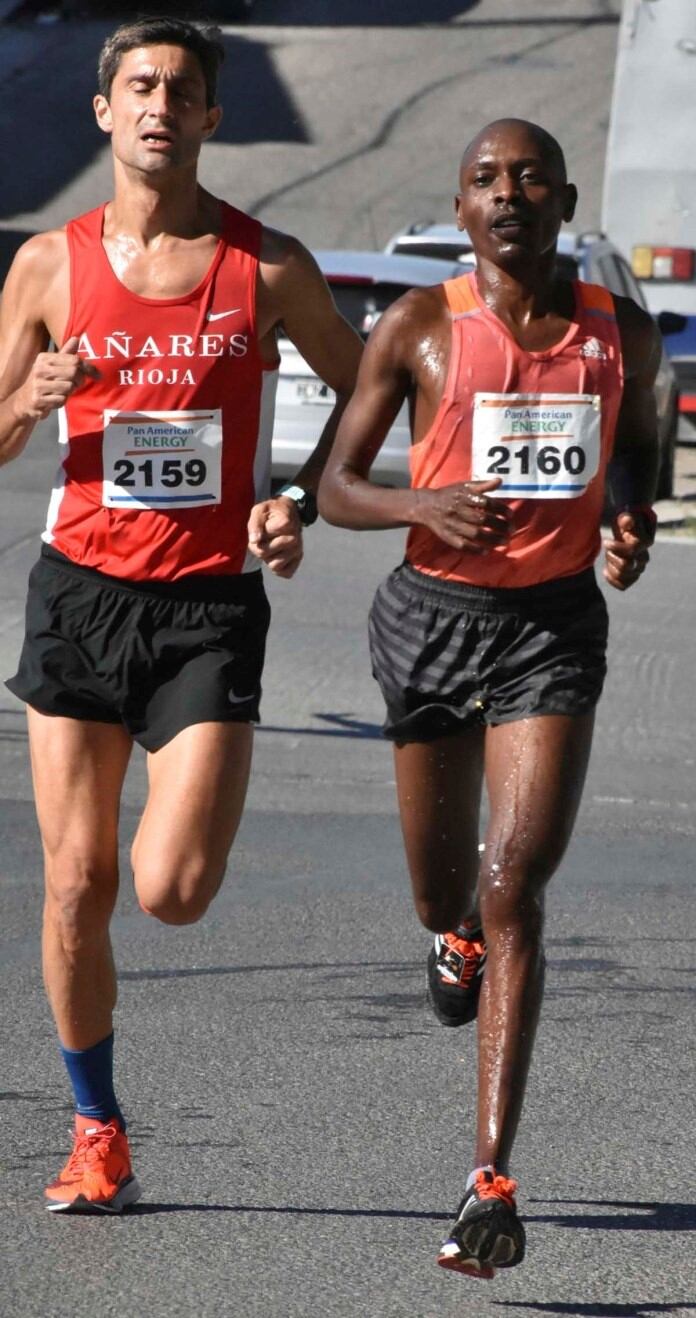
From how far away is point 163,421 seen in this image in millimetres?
4336

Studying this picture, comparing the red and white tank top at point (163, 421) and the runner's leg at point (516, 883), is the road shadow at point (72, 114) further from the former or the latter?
the runner's leg at point (516, 883)

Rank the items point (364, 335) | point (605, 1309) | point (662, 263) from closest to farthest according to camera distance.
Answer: point (605, 1309)
point (364, 335)
point (662, 263)

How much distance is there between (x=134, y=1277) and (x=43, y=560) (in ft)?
4.61

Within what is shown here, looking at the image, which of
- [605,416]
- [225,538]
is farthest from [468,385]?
[225,538]

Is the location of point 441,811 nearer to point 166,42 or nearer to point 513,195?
point 513,195

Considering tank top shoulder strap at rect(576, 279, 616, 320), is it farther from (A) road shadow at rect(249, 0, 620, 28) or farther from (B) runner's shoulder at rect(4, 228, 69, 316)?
(A) road shadow at rect(249, 0, 620, 28)

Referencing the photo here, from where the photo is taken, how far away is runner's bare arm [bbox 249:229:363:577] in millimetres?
4180

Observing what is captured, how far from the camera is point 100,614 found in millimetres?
4336

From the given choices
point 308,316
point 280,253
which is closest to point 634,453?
point 308,316

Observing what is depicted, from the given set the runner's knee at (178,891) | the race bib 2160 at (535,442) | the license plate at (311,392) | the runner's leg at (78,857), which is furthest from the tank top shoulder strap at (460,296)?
the license plate at (311,392)

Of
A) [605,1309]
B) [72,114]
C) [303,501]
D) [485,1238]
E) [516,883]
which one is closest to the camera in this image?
[485,1238]

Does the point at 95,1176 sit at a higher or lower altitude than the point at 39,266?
lower

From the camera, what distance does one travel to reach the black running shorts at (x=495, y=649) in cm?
429

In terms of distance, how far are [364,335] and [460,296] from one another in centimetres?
921
